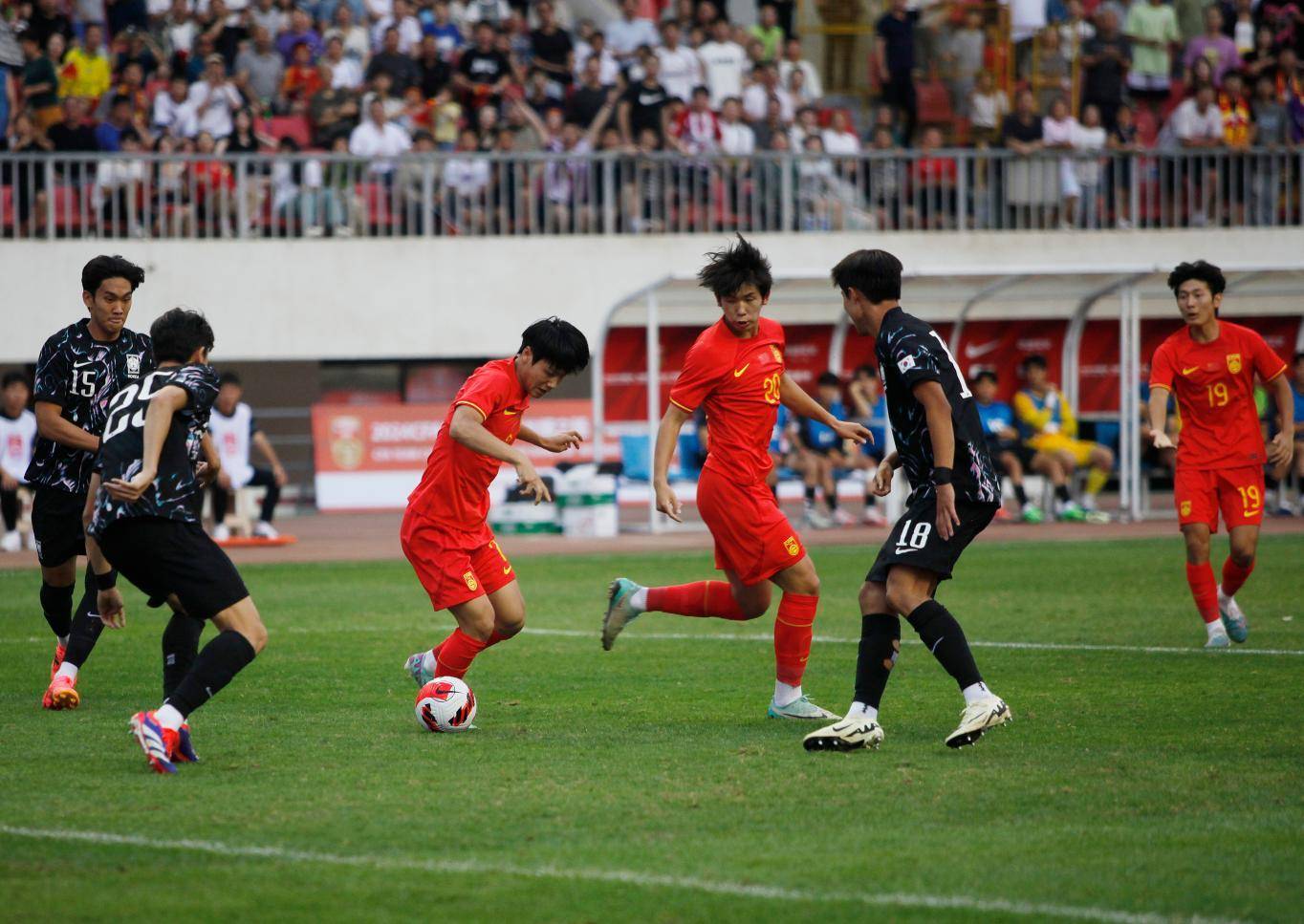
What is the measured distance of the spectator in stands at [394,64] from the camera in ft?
80.5

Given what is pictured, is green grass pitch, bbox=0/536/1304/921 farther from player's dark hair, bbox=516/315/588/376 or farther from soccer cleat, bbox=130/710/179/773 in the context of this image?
player's dark hair, bbox=516/315/588/376

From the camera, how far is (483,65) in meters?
24.9

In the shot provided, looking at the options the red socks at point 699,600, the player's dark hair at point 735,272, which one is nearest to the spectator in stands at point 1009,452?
the red socks at point 699,600

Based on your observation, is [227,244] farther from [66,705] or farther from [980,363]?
[66,705]

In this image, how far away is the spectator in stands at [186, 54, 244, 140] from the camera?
77.5ft

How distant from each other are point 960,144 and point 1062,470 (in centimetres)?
756

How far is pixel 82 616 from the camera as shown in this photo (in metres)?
8.78

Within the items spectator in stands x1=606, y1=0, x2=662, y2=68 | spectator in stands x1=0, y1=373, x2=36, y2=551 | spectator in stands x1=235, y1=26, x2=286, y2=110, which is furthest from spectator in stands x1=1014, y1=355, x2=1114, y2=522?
spectator in stands x1=0, y1=373, x2=36, y2=551

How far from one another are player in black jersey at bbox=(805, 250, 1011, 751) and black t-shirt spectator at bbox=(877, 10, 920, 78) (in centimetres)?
2050

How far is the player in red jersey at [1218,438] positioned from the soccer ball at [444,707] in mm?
5010

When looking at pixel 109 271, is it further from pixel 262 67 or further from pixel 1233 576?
pixel 262 67

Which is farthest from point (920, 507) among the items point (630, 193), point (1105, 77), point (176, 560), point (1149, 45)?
point (1149, 45)

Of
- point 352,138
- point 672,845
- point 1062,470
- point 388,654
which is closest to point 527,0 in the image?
point 352,138

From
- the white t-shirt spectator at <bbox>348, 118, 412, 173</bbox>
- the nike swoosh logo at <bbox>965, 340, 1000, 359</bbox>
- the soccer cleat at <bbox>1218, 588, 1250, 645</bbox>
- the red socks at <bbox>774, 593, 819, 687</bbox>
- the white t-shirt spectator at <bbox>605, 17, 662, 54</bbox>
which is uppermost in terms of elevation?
the white t-shirt spectator at <bbox>605, 17, 662, 54</bbox>
